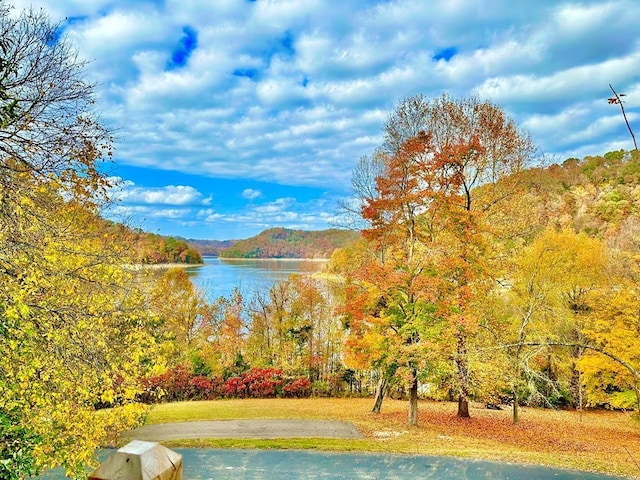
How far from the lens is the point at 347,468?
10.4 metres

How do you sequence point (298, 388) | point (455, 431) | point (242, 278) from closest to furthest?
point (455, 431) < point (298, 388) < point (242, 278)

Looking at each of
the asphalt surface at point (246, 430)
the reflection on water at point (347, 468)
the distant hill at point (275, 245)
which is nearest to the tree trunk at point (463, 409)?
the asphalt surface at point (246, 430)

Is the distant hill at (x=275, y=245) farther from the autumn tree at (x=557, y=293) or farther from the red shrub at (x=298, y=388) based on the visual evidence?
the autumn tree at (x=557, y=293)

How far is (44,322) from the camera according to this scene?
552cm

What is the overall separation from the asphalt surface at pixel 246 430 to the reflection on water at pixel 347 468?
2.21 metres

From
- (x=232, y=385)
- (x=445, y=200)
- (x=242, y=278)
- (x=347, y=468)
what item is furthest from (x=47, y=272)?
(x=242, y=278)

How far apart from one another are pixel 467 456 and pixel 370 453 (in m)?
2.43

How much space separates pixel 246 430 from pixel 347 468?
214 inches

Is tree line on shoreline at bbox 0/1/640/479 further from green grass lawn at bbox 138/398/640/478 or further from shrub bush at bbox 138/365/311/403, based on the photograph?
green grass lawn at bbox 138/398/640/478

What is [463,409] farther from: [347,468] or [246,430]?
[347,468]

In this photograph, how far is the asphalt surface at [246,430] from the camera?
14.0m

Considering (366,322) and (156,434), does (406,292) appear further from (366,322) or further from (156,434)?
(156,434)

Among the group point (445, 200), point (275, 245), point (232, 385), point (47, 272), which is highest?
point (275, 245)

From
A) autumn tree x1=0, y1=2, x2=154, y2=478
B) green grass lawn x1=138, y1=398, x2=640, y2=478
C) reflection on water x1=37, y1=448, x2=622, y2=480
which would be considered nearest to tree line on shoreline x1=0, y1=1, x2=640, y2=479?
autumn tree x1=0, y1=2, x2=154, y2=478
